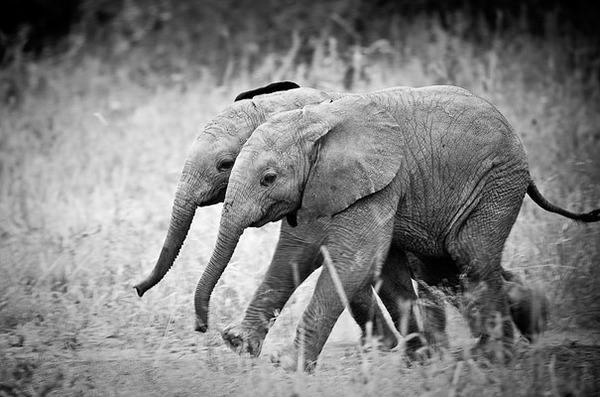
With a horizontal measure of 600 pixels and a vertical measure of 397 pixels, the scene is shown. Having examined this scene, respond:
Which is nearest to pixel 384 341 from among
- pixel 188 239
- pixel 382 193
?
pixel 382 193

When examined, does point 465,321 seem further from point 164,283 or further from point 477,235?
point 164,283

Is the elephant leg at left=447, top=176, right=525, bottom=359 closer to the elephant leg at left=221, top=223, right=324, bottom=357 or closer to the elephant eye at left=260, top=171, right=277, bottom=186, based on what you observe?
the elephant leg at left=221, top=223, right=324, bottom=357

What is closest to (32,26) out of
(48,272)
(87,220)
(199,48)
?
(199,48)

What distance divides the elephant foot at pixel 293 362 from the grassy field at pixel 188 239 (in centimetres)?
6

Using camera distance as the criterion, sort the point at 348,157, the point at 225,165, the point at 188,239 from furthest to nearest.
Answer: the point at 188,239 < the point at 225,165 < the point at 348,157

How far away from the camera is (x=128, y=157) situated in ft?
40.2

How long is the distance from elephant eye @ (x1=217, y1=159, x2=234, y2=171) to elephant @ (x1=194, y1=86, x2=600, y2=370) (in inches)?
18.9

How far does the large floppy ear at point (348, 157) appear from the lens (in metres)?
6.40

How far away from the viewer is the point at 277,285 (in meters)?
6.71

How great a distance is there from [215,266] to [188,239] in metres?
3.12

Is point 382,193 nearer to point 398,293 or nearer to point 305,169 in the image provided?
point 305,169

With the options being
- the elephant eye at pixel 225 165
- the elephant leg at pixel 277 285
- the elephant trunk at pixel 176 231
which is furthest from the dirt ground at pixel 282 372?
the elephant eye at pixel 225 165

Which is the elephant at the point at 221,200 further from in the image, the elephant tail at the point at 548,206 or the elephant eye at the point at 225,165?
the elephant tail at the point at 548,206

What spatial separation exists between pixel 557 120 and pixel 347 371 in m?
6.07
